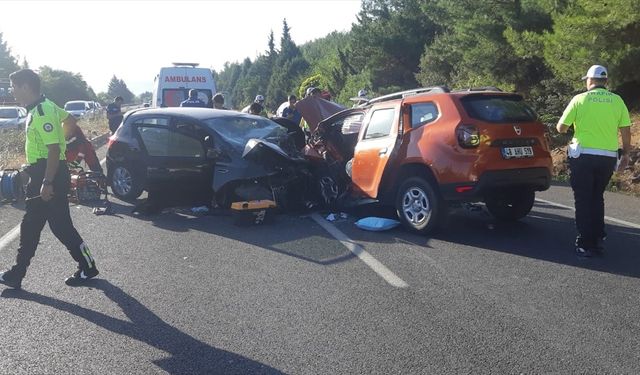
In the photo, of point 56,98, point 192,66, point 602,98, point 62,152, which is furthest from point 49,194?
point 56,98

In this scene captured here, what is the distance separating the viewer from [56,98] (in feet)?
280

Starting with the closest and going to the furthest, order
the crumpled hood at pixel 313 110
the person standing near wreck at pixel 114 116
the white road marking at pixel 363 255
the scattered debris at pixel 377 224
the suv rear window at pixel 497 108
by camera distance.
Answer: the white road marking at pixel 363 255, the suv rear window at pixel 497 108, the scattered debris at pixel 377 224, the crumpled hood at pixel 313 110, the person standing near wreck at pixel 114 116

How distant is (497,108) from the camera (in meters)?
7.44

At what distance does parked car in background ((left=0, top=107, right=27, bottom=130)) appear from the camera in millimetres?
30114

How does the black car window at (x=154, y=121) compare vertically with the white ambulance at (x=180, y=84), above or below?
below

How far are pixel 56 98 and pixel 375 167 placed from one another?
86230 millimetres

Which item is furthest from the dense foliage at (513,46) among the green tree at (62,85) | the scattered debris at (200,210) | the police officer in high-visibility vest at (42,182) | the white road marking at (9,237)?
the green tree at (62,85)

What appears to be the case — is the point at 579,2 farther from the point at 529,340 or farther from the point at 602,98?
the point at 529,340

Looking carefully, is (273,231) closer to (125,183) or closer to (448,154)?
(448,154)

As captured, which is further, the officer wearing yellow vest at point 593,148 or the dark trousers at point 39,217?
the officer wearing yellow vest at point 593,148

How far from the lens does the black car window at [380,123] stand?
328 inches

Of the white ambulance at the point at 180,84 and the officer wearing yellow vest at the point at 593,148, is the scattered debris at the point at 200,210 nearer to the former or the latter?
the officer wearing yellow vest at the point at 593,148

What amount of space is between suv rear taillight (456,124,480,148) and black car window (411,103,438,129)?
0.47 metres

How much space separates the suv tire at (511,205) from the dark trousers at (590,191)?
1.43 m
